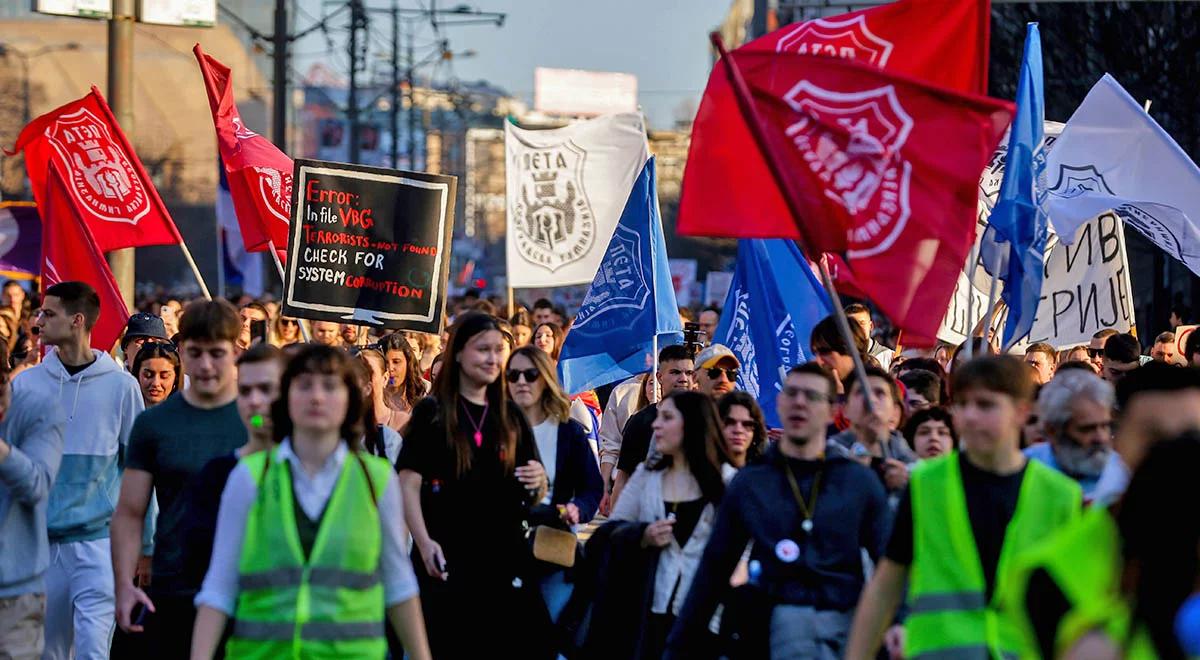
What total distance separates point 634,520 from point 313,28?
2499 centimetres

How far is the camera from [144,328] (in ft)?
35.5

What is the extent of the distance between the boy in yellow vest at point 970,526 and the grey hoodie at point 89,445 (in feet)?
12.4

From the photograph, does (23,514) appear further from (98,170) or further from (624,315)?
(624,315)

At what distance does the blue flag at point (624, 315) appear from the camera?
10.9 meters

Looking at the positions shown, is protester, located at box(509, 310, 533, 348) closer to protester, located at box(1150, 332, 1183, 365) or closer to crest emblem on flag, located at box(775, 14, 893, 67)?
protester, located at box(1150, 332, 1183, 365)

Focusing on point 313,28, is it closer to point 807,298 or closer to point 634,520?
point 807,298

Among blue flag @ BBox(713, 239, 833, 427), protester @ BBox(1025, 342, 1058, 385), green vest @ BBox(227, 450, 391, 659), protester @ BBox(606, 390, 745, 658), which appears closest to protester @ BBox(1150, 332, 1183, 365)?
protester @ BBox(1025, 342, 1058, 385)

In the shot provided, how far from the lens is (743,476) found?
5.83 metres

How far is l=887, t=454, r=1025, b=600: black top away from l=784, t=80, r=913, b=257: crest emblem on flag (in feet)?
4.42

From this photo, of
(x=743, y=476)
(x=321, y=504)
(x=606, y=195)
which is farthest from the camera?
(x=606, y=195)

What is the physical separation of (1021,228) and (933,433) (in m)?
1.10

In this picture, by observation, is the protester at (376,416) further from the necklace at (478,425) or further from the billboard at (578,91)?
the billboard at (578,91)

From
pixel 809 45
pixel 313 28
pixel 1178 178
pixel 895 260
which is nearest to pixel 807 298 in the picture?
pixel 809 45

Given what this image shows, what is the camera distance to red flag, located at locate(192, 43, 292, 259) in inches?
440
